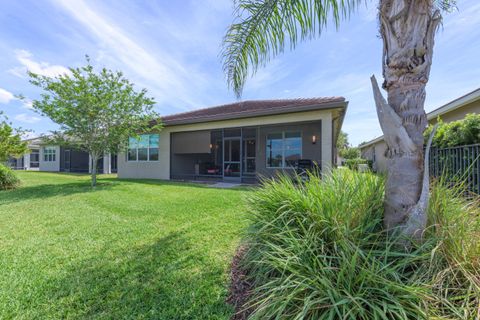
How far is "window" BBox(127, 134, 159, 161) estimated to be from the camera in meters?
15.5

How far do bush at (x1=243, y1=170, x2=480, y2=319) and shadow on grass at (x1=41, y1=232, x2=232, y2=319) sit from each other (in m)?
0.57

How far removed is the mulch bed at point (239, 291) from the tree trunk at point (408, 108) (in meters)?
1.70

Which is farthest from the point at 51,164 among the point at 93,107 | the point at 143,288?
the point at 143,288

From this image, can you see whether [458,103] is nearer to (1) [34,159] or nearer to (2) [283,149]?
(2) [283,149]

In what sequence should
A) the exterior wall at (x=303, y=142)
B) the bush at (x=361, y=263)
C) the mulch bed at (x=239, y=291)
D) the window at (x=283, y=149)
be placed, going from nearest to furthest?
1. the bush at (x=361, y=263)
2. the mulch bed at (x=239, y=291)
3. the exterior wall at (x=303, y=142)
4. the window at (x=283, y=149)

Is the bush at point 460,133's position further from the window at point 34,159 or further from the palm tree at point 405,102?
the window at point 34,159

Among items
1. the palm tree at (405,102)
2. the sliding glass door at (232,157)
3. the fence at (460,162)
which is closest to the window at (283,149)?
the sliding glass door at (232,157)

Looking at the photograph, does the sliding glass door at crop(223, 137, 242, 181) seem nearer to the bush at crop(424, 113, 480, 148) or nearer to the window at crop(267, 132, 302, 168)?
the window at crop(267, 132, 302, 168)

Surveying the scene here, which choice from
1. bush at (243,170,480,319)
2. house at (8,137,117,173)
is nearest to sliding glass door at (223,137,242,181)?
bush at (243,170,480,319)

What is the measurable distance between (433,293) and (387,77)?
2.01m

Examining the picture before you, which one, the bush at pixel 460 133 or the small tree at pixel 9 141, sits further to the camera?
the small tree at pixel 9 141

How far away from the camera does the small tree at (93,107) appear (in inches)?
398

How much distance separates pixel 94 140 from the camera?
1109 centimetres

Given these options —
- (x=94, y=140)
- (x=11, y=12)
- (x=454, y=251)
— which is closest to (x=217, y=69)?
(x=454, y=251)
